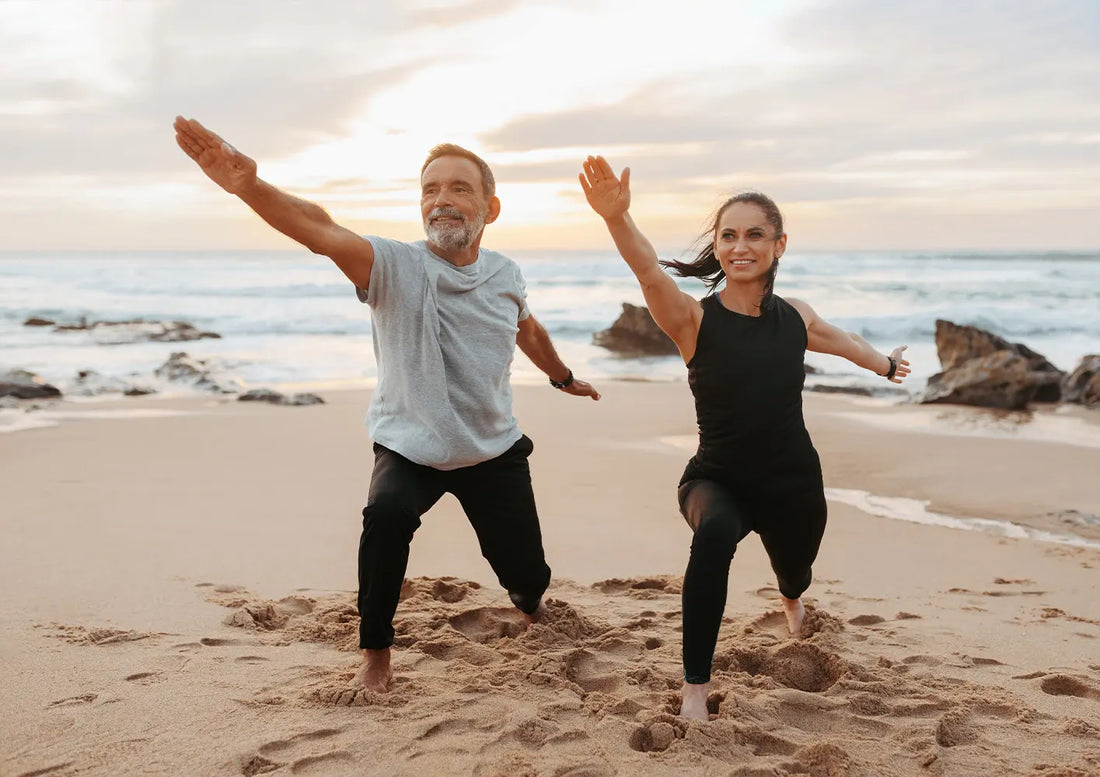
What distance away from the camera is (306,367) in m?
15.6

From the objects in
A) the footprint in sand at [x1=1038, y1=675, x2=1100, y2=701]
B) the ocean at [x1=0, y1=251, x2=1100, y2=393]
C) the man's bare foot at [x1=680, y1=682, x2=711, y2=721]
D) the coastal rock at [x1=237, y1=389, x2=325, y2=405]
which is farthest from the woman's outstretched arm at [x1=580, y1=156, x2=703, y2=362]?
the ocean at [x1=0, y1=251, x2=1100, y2=393]

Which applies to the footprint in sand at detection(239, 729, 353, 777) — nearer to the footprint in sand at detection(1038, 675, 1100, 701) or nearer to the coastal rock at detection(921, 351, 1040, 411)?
the footprint in sand at detection(1038, 675, 1100, 701)

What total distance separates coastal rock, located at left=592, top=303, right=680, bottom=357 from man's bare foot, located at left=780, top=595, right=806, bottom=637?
41.9 feet

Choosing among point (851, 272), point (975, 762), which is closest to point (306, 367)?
point (975, 762)

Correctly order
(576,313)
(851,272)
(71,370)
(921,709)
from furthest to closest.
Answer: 1. (851,272)
2. (576,313)
3. (71,370)
4. (921,709)

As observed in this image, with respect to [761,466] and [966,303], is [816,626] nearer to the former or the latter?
[761,466]

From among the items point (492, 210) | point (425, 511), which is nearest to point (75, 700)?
point (425, 511)

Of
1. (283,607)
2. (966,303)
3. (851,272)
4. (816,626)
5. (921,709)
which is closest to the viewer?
(921,709)

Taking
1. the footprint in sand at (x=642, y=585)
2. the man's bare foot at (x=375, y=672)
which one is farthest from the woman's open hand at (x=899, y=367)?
the man's bare foot at (x=375, y=672)

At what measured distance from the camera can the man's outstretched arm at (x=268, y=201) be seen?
3244 mm

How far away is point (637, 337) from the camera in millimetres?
17672

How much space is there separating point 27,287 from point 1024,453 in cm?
3995

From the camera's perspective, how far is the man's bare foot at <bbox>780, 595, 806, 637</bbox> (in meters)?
4.25

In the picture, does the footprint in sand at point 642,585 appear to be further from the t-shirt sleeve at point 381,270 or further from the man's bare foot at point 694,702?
the t-shirt sleeve at point 381,270
